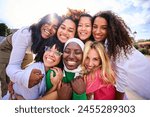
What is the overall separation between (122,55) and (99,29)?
388 mm

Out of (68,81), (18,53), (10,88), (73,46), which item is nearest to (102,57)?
(73,46)

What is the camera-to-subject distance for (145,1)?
13.0ft

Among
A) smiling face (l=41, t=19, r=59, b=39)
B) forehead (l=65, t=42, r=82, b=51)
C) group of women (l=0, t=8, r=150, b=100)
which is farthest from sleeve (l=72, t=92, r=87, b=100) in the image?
smiling face (l=41, t=19, r=59, b=39)

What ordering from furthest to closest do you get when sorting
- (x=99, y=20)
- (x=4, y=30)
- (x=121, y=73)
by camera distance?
1. (x=4, y=30)
2. (x=121, y=73)
3. (x=99, y=20)

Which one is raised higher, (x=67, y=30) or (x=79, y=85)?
(x=67, y=30)

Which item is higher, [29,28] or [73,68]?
[29,28]

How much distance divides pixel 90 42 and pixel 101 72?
35cm

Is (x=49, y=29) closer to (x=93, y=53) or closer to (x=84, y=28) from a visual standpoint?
(x=84, y=28)

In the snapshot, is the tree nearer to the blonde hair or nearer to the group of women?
the group of women

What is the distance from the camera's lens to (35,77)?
→ 3.98 meters

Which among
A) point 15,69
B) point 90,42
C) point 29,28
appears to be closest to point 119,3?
point 90,42

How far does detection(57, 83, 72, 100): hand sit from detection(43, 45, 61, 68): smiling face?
0.26 metres

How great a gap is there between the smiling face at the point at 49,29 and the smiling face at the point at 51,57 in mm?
154

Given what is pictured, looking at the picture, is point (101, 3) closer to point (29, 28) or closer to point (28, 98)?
point (29, 28)
